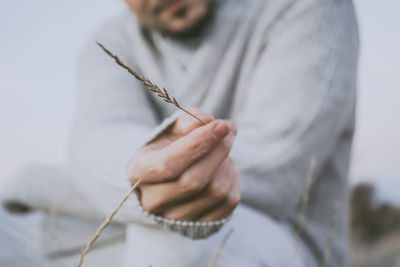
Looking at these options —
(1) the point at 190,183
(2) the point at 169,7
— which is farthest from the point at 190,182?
(2) the point at 169,7

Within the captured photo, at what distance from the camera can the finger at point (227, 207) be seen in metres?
0.43

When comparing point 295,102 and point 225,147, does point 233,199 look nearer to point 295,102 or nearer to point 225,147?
point 225,147

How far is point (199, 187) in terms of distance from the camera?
0.39 metres

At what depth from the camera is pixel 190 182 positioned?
0.38 metres

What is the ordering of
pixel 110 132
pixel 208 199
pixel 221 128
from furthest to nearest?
pixel 110 132
pixel 208 199
pixel 221 128

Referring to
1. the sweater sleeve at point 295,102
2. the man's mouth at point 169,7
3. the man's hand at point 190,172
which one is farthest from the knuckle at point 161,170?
the man's mouth at point 169,7

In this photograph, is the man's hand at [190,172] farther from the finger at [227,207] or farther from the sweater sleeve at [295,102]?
the sweater sleeve at [295,102]

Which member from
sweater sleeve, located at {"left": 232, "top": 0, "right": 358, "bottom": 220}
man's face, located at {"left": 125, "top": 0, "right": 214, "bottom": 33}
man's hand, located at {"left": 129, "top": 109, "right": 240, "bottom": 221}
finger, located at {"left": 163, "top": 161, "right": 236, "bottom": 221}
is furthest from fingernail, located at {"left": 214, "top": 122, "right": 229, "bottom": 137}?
man's face, located at {"left": 125, "top": 0, "right": 214, "bottom": 33}

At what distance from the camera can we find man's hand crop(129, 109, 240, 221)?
0.33 m

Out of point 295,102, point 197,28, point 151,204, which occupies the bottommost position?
point 295,102

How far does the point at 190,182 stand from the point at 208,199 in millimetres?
53

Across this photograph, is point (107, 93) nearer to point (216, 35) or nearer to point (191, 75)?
point (191, 75)

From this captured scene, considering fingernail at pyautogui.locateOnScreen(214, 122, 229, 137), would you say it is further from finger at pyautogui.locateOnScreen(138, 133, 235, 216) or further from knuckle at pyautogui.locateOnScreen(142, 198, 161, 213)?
knuckle at pyautogui.locateOnScreen(142, 198, 161, 213)

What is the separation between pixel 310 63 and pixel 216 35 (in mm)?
304
